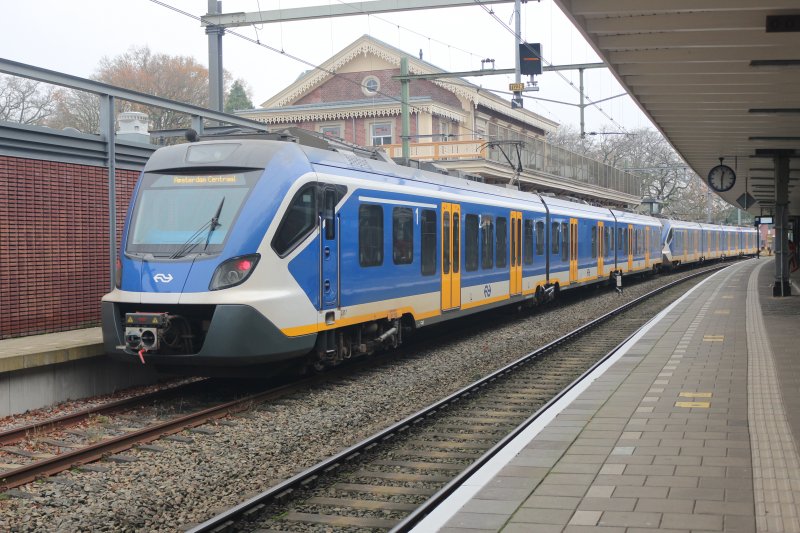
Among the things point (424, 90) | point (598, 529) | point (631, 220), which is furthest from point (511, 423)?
point (424, 90)

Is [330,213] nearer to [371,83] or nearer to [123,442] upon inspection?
[123,442]

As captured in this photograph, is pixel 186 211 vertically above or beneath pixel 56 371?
above

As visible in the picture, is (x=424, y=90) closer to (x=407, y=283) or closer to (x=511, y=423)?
(x=407, y=283)

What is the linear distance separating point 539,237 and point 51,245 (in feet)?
41.1

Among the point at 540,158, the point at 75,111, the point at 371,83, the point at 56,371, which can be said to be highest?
the point at 371,83

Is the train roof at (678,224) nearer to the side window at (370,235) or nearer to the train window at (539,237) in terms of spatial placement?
the train window at (539,237)

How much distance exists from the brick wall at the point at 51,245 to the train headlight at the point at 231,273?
10.4 feet

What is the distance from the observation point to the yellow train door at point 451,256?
Result: 592 inches

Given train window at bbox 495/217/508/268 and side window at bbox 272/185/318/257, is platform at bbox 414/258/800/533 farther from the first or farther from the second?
train window at bbox 495/217/508/268

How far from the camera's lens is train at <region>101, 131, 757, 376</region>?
32.0 feet

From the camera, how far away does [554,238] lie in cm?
2286

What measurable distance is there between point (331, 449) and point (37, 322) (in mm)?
5572

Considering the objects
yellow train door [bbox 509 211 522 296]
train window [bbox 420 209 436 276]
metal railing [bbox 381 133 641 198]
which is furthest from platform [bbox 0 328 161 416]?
metal railing [bbox 381 133 641 198]

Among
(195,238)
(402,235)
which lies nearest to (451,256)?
Result: (402,235)
